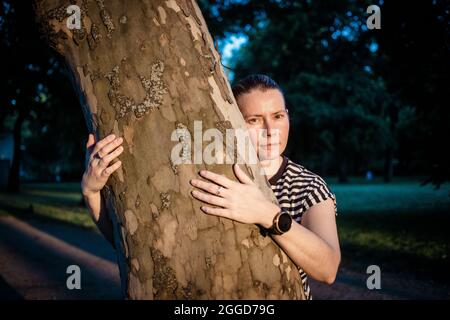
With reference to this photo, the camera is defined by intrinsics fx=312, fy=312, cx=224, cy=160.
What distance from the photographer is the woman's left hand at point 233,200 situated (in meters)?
1.27

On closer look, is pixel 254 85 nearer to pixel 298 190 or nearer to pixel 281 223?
pixel 298 190

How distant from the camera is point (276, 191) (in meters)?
1.88

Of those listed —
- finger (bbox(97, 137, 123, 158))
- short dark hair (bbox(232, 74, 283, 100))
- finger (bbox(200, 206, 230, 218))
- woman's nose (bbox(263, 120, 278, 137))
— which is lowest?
finger (bbox(200, 206, 230, 218))

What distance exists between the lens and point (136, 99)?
1.31 m

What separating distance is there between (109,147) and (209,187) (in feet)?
1.52

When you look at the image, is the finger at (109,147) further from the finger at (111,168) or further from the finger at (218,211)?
the finger at (218,211)

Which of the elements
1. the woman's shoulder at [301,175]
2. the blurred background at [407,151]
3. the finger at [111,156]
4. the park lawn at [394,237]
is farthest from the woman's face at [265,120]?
the park lawn at [394,237]

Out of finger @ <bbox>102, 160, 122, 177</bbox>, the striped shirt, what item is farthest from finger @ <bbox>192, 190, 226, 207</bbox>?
the striped shirt

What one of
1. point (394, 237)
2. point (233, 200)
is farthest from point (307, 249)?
point (394, 237)

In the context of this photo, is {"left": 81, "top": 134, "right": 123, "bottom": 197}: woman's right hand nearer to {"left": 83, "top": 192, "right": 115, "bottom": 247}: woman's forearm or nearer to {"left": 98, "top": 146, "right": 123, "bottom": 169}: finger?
{"left": 98, "top": 146, "right": 123, "bottom": 169}: finger

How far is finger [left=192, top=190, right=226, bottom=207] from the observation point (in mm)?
1264

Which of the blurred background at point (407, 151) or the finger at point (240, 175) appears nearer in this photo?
the finger at point (240, 175)

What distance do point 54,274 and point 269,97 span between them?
219 inches

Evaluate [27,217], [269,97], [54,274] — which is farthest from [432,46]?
[27,217]
